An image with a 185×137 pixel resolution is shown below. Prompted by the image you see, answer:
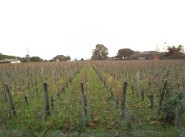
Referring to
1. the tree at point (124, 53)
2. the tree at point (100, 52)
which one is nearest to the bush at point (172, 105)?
the tree at point (124, 53)

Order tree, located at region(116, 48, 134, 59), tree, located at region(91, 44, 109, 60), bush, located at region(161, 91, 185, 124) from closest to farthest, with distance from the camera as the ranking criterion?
bush, located at region(161, 91, 185, 124), tree, located at region(116, 48, 134, 59), tree, located at region(91, 44, 109, 60)

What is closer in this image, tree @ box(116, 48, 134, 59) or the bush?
the bush

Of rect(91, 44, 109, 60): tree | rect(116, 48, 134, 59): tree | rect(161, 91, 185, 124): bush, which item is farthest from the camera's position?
rect(91, 44, 109, 60): tree

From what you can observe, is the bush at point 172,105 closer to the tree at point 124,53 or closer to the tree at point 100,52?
the tree at point 124,53

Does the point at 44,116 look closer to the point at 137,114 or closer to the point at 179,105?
the point at 137,114

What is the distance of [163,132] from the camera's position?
7535mm

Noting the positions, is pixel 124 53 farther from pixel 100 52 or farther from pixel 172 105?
pixel 172 105

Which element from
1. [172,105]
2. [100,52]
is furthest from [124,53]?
[172,105]

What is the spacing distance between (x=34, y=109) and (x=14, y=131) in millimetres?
2525

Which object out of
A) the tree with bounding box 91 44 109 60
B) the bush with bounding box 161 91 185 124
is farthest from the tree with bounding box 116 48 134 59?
the bush with bounding box 161 91 185 124

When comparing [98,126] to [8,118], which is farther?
[8,118]

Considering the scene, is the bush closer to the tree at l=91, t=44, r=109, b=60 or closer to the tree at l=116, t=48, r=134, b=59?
the tree at l=116, t=48, r=134, b=59

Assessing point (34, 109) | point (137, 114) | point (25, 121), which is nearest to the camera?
point (25, 121)

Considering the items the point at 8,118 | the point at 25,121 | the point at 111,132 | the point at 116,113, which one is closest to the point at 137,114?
the point at 116,113
